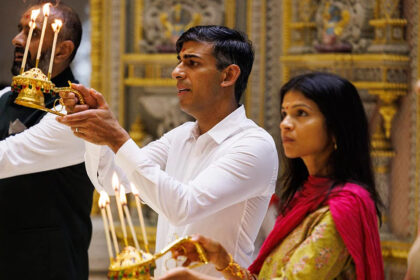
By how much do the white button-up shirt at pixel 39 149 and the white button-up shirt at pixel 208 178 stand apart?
273mm

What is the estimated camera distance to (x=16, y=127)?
112 inches

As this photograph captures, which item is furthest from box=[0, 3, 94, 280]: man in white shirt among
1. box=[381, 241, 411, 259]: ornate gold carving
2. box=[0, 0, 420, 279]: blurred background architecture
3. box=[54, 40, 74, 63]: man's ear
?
box=[381, 241, 411, 259]: ornate gold carving

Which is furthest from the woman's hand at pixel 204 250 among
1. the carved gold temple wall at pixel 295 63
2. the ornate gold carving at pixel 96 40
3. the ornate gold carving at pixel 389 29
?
the ornate gold carving at pixel 96 40

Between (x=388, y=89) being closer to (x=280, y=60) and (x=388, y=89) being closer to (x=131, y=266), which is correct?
(x=280, y=60)

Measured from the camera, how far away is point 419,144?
16.9 ft

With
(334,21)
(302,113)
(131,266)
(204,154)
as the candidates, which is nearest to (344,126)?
(302,113)

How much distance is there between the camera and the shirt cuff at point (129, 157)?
6.89 feet

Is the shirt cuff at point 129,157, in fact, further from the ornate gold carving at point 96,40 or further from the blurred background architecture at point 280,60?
the ornate gold carving at point 96,40

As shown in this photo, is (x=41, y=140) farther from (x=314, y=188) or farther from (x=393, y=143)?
(x=393, y=143)

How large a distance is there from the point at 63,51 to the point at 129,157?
0.93 m

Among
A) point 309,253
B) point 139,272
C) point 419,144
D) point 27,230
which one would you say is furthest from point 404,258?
point 139,272

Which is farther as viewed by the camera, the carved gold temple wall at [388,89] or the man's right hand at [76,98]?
the carved gold temple wall at [388,89]

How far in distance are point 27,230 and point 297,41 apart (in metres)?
3.25

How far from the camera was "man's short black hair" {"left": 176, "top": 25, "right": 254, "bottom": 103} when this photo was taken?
2.41 m
